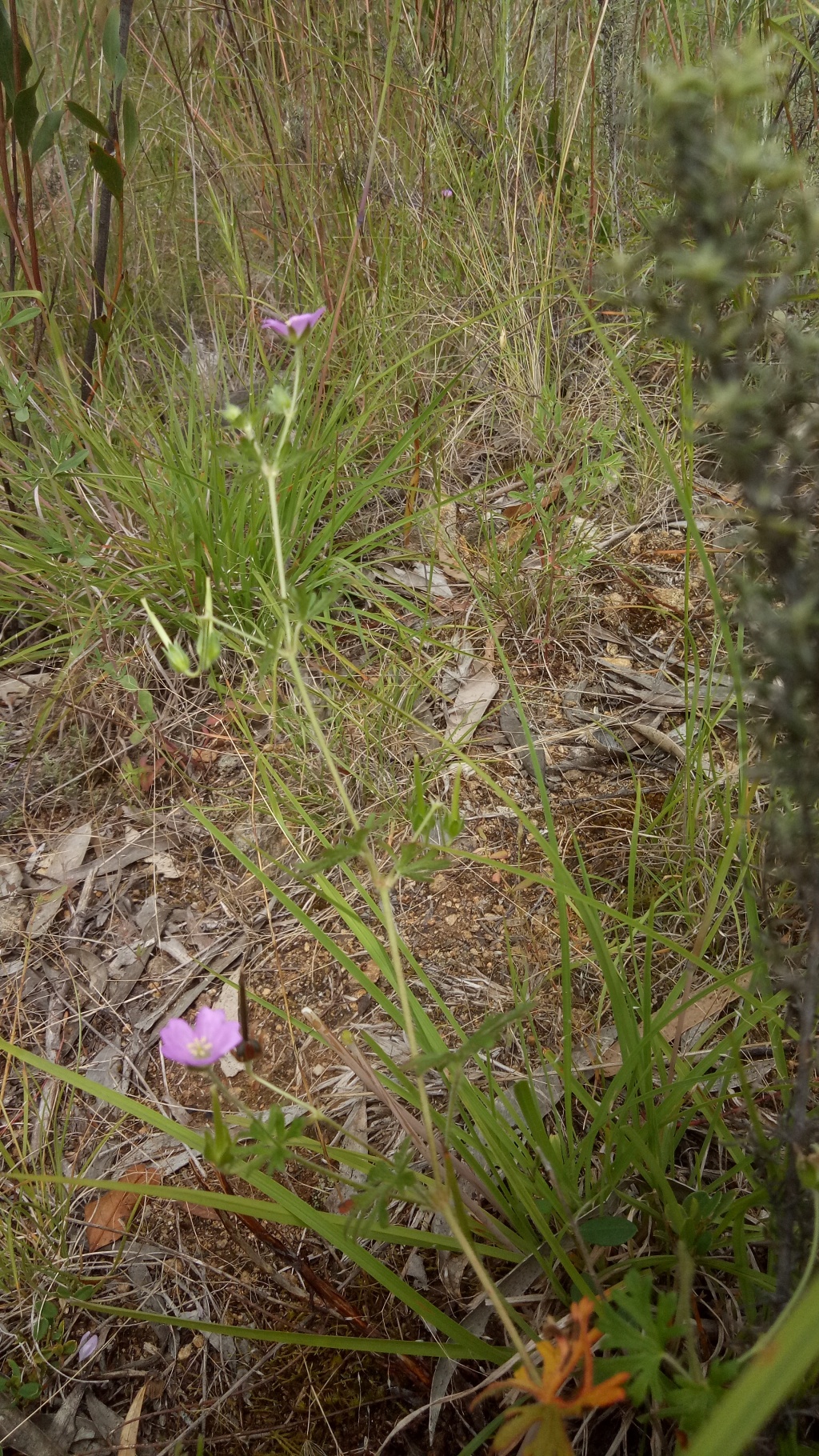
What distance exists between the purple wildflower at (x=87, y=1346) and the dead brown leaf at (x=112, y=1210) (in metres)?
0.10

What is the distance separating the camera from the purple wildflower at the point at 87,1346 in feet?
3.11

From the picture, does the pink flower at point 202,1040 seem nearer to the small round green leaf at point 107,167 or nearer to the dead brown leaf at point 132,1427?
the dead brown leaf at point 132,1427

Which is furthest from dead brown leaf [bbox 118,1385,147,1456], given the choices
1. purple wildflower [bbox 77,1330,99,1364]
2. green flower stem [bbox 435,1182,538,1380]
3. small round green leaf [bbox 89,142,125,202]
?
small round green leaf [bbox 89,142,125,202]

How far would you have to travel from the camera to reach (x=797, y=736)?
0.51m

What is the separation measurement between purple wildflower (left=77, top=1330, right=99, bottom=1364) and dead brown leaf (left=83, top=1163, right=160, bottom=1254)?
96 millimetres

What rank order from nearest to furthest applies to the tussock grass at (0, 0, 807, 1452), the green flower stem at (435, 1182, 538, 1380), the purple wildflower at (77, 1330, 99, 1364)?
the green flower stem at (435, 1182, 538, 1380) → the tussock grass at (0, 0, 807, 1452) → the purple wildflower at (77, 1330, 99, 1364)

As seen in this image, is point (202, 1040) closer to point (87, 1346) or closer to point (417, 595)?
point (87, 1346)

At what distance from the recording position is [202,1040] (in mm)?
681

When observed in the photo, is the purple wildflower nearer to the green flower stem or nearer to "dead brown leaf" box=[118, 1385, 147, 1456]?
"dead brown leaf" box=[118, 1385, 147, 1456]

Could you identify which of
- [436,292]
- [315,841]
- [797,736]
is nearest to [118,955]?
[315,841]

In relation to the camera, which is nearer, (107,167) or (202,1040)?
(202,1040)

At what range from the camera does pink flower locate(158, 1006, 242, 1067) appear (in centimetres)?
63

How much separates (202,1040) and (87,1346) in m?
0.55

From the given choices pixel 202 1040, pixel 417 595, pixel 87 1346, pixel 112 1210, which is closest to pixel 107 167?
pixel 417 595
